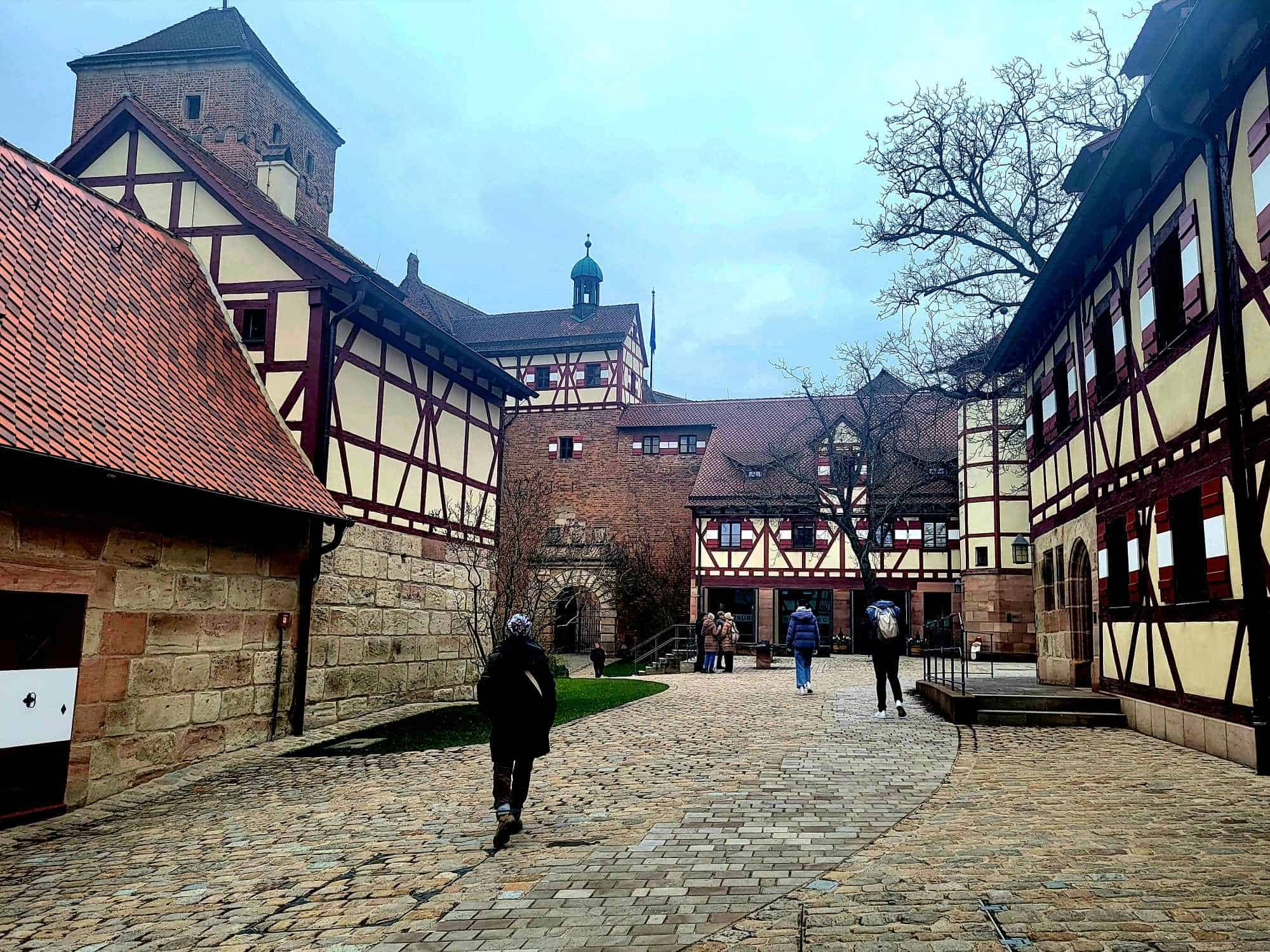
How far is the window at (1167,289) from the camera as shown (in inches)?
421

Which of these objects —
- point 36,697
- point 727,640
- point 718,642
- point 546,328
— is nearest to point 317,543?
point 36,697

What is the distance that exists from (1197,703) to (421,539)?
432 inches

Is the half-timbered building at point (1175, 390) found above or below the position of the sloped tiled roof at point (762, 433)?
below

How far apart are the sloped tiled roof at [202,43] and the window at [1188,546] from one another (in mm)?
26029

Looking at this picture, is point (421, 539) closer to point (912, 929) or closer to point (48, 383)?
point (48, 383)

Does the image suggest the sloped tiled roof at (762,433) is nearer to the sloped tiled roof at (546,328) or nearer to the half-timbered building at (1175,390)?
the sloped tiled roof at (546,328)

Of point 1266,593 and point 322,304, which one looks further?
point 322,304

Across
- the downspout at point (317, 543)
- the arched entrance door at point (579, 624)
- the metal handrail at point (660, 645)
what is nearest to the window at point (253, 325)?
the downspout at point (317, 543)

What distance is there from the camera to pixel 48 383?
9109mm

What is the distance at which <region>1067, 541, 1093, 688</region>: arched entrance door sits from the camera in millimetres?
14516

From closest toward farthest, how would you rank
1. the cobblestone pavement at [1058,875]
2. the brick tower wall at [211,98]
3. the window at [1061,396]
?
1. the cobblestone pavement at [1058,875]
2. the window at [1061,396]
3. the brick tower wall at [211,98]

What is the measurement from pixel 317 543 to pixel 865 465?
85.2 feet

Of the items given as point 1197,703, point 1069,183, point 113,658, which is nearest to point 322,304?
point 113,658

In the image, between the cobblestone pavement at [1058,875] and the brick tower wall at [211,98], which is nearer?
the cobblestone pavement at [1058,875]
